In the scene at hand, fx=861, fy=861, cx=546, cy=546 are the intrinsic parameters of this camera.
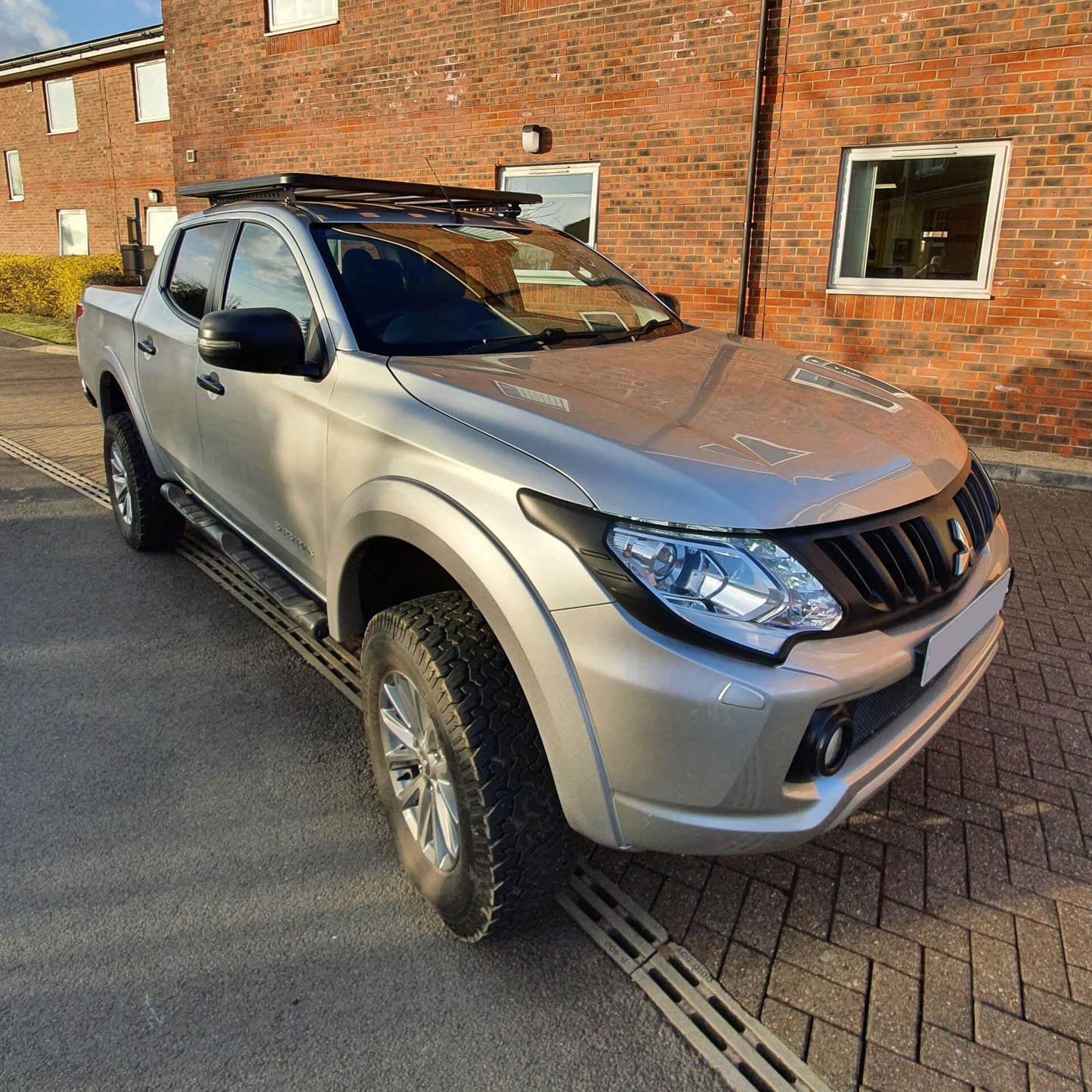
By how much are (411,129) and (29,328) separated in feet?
32.3

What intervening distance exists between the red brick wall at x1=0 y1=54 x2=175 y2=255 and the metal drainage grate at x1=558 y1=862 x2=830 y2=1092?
1953 cm

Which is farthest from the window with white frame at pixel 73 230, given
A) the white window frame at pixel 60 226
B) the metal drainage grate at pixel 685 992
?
the metal drainage grate at pixel 685 992

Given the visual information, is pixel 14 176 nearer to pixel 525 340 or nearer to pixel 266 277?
pixel 266 277

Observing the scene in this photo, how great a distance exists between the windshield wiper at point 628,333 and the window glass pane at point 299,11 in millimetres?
9125

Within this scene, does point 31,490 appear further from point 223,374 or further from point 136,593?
point 223,374

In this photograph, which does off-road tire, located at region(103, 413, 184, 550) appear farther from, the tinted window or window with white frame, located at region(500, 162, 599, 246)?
window with white frame, located at region(500, 162, 599, 246)

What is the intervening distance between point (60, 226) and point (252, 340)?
22.8 metres

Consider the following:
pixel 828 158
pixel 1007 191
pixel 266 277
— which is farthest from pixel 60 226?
pixel 266 277

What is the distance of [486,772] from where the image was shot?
6.51 ft

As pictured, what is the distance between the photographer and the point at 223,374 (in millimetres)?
3270

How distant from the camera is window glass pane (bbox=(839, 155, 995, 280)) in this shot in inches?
276

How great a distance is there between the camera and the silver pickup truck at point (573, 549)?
178 centimetres

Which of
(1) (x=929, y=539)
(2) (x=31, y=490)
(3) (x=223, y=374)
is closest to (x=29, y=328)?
(2) (x=31, y=490)

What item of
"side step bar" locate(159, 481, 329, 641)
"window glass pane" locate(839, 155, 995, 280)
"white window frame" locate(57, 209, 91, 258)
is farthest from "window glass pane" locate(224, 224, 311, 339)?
"white window frame" locate(57, 209, 91, 258)
